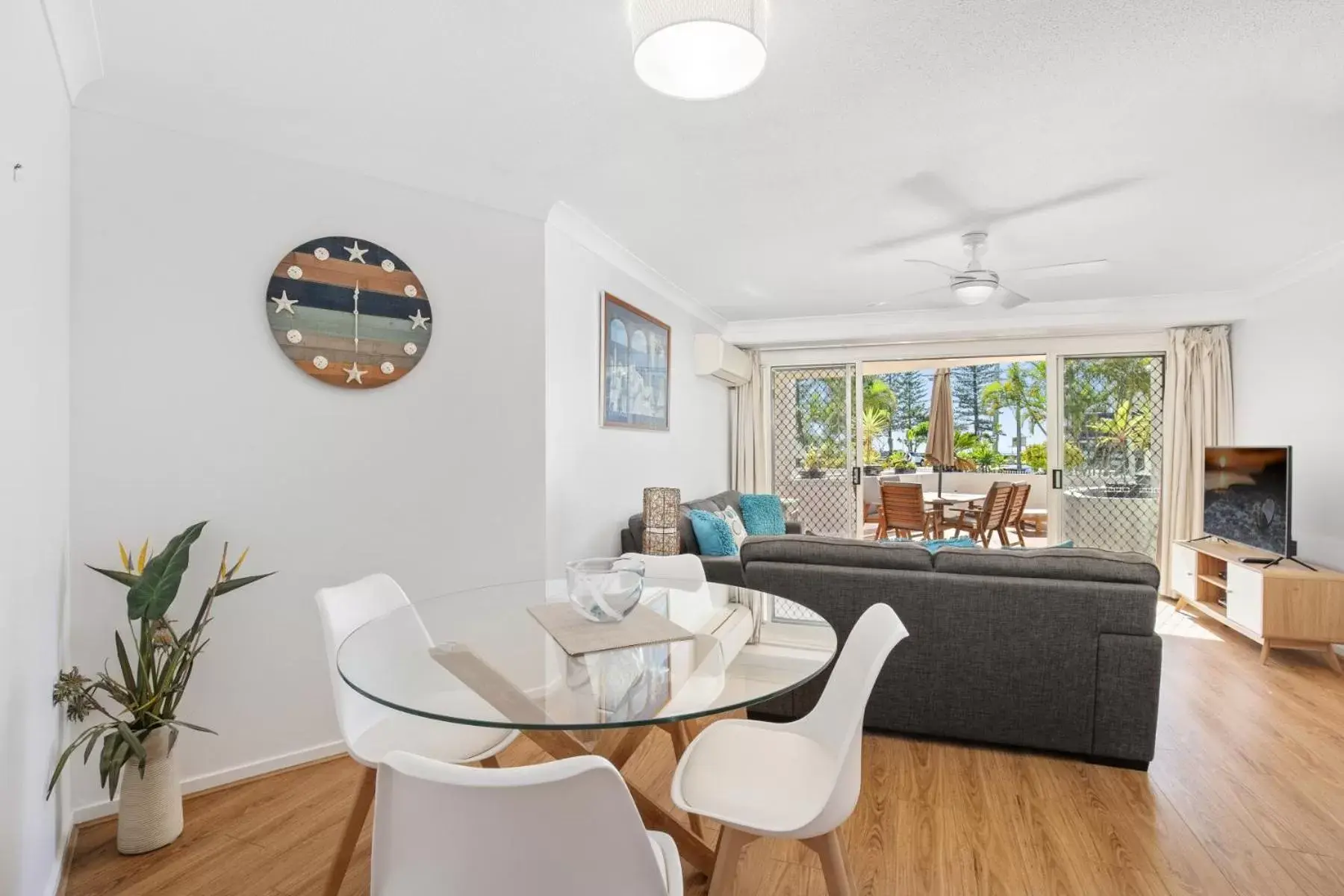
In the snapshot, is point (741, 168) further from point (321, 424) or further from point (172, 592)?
point (172, 592)

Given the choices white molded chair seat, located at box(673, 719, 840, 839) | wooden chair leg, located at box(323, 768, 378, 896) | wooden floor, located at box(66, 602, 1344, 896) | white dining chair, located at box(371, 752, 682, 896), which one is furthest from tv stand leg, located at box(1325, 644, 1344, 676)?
wooden chair leg, located at box(323, 768, 378, 896)

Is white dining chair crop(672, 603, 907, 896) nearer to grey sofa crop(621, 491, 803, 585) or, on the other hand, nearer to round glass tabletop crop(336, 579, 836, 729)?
round glass tabletop crop(336, 579, 836, 729)

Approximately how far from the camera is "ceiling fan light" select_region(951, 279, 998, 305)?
362cm

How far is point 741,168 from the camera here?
2846 mm

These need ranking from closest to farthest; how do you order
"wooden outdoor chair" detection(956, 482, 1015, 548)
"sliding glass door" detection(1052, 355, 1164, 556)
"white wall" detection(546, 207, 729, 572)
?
1. "white wall" detection(546, 207, 729, 572)
2. "sliding glass door" detection(1052, 355, 1164, 556)
3. "wooden outdoor chair" detection(956, 482, 1015, 548)

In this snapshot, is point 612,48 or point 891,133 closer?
point 612,48

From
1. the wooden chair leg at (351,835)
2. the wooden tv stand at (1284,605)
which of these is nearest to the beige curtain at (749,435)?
the wooden tv stand at (1284,605)

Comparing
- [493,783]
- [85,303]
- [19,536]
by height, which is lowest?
[493,783]

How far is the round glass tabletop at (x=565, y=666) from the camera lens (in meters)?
1.28

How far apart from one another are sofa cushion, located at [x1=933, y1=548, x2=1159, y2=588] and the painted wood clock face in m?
2.35

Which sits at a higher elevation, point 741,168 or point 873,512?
point 741,168

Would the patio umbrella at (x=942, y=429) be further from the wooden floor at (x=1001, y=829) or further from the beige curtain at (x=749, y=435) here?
the wooden floor at (x=1001, y=829)

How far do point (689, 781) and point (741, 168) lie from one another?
92.3 inches

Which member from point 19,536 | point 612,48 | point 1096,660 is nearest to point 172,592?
point 19,536
